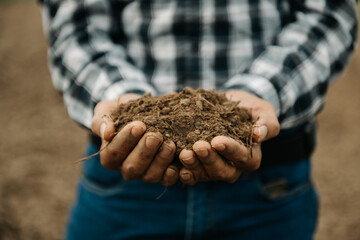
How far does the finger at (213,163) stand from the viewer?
3.95 ft

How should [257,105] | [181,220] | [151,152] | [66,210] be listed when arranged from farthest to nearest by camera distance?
[66,210] → [181,220] → [257,105] → [151,152]

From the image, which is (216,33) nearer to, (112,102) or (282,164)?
(112,102)

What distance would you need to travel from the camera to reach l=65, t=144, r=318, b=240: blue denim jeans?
155cm

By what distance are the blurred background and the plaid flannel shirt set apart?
274cm

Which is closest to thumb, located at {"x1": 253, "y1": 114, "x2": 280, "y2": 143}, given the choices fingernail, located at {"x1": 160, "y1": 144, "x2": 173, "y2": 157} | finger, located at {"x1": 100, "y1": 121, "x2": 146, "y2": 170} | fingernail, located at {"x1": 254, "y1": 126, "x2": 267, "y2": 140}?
fingernail, located at {"x1": 254, "y1": 126, "x2": 267, "y2": 140}

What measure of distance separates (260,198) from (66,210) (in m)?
3.11

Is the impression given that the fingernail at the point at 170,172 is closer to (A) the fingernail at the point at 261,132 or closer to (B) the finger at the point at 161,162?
(B) the finger at the point at 161,162

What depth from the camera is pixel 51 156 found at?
15.7 ft

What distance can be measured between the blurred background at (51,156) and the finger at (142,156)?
2.87 meters

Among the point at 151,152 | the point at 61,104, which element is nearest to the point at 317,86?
the point at 151,152

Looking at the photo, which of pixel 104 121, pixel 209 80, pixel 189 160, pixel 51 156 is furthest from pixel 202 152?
pixel 51 156

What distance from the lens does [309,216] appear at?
174cm

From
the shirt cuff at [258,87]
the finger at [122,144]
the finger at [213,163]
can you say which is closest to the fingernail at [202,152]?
the finger at [213,163]

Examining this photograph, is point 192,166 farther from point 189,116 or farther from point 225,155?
point 189,116
